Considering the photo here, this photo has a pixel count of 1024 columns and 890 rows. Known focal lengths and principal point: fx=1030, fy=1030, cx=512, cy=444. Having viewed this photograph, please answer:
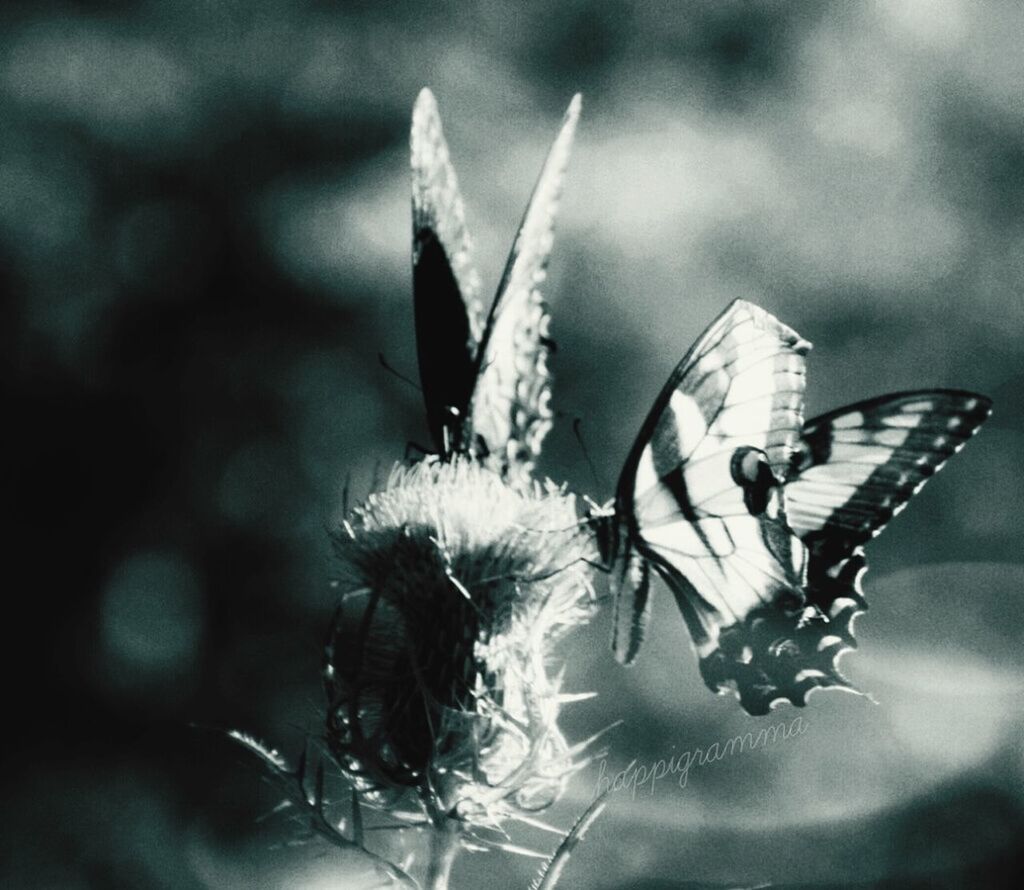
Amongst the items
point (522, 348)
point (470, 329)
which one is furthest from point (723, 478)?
point (470, 329)

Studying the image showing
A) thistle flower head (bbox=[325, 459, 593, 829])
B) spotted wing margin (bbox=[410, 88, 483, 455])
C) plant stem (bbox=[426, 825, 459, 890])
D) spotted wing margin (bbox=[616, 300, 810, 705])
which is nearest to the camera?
plant stem (bbox=[426, 825, 459, 890])

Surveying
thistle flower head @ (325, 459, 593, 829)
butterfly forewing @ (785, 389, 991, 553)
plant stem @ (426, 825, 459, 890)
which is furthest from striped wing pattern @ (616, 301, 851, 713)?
plant stem @ (426, 825, 459, 890)

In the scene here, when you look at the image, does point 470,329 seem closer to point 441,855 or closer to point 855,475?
point 855,475

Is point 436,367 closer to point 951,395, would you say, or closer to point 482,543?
point 482,543

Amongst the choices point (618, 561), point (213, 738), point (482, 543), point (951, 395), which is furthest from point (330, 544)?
point (213, 738)

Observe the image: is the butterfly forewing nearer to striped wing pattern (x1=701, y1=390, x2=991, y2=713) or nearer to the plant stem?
striped wing pattern (x1=701, y1=390, x2=991, y2=713)
